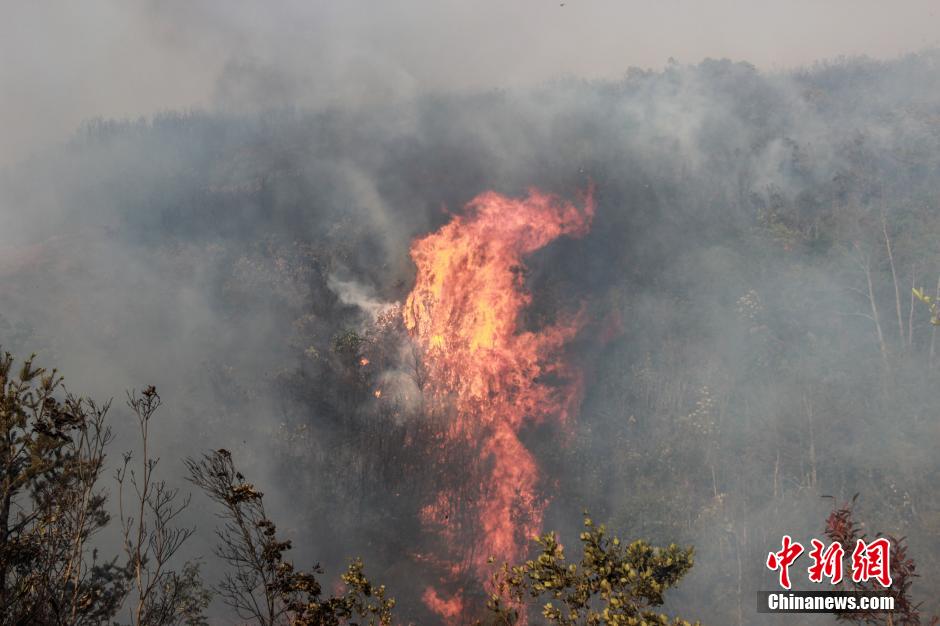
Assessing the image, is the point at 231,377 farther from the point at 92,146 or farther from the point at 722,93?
the point at 92,146

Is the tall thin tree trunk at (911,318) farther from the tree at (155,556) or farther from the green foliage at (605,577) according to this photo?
the tree at (155,556)

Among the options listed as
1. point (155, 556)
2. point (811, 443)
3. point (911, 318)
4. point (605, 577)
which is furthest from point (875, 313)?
point (155, 556)

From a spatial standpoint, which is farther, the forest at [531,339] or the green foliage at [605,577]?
the forest at [531,339]

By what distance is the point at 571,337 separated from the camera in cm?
5016

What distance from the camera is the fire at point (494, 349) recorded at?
42812 millimetres

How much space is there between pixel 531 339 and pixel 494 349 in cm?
318

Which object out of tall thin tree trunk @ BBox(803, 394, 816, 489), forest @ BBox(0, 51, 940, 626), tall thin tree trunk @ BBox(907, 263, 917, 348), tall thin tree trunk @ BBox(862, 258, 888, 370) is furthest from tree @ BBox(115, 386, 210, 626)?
tall thin tree trunk @ BBox(907, 263, 917, 348)

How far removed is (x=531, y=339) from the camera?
49438 mm

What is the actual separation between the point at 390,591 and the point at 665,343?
27887 mm

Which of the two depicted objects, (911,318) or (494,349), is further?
(494,349)

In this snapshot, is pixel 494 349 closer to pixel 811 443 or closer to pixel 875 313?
pixel 811 443

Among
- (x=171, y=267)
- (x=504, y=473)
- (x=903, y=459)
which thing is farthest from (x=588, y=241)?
(x=171, y=267)

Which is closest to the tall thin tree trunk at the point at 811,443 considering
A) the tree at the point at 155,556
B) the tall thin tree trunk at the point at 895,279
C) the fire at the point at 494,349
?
the tall thin tree trunk at the point at 895,279

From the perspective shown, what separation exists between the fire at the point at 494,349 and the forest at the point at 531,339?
0.24 m
